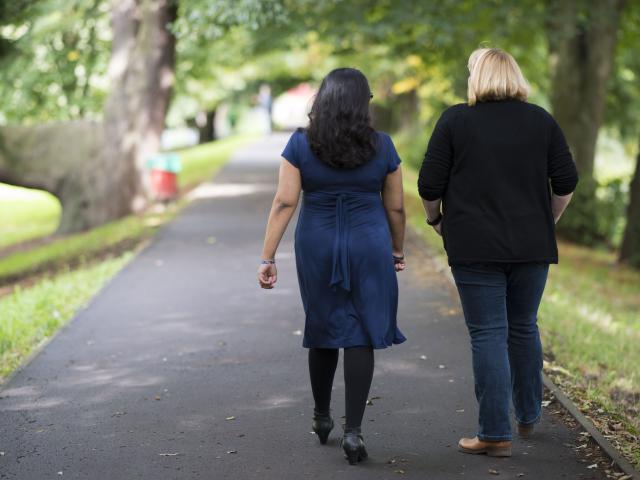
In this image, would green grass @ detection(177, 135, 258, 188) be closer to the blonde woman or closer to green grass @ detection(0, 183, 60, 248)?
green grass @ detection(0, 183, 60, 248)

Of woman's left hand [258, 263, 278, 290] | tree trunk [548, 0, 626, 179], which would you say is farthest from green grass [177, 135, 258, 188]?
woman's left hand [258, 263, 278, 290]

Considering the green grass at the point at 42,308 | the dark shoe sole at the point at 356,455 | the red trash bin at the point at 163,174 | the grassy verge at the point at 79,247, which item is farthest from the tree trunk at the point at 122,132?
the dark shoe sole at the point at 356,455

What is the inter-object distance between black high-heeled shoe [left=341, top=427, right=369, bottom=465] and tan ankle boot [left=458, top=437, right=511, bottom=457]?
519 millimetres

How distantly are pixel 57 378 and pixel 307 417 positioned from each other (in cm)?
Answer: 194

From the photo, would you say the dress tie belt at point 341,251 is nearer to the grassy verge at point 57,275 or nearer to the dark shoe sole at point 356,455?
the dark shoe sole at point 356,455

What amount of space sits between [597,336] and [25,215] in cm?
A: 2235

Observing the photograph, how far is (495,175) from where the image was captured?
4.74 m

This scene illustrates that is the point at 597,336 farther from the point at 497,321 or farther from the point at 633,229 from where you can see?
the point at 633,229

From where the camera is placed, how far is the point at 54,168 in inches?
766

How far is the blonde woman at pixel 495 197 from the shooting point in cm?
473

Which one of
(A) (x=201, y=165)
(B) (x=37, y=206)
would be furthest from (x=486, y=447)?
(B) (x=37, y=206)

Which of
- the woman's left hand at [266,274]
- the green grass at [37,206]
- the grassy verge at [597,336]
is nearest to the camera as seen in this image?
the woman's left hand at [266,274]

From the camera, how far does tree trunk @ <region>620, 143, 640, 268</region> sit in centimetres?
1549

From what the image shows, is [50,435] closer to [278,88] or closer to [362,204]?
[362,204]
